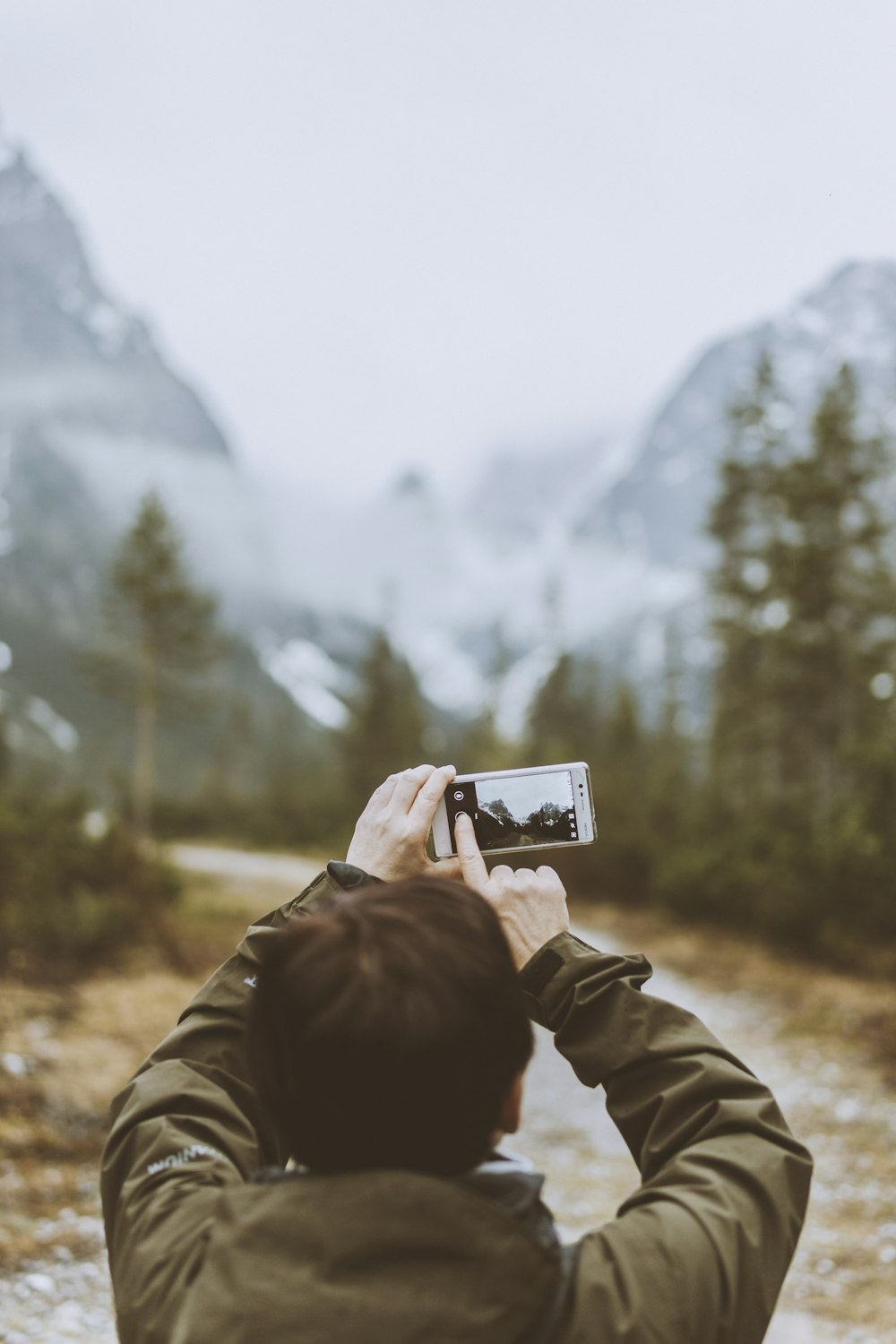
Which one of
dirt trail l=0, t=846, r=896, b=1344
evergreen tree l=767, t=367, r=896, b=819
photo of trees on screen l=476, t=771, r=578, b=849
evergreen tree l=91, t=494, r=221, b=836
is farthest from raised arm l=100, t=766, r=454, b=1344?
evergreen tree l=91, t=494, r=221, b=836

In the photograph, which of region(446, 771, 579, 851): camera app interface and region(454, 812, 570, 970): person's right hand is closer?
region(454, 812, 570, 970): person's right hand

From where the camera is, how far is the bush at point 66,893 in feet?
33.7

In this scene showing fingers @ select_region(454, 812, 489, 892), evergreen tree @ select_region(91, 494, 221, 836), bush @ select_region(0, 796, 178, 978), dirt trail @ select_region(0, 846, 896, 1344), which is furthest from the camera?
evergreen tree @ select_region(91, 494, 221, 836)

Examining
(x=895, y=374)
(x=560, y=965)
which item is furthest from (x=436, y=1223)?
(x=895, y=374)

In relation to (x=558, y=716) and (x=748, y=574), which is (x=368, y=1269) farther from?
(x=558, y=716)

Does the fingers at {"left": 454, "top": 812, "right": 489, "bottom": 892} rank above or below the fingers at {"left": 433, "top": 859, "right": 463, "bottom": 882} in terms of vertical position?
above

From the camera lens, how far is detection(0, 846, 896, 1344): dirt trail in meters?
4.97

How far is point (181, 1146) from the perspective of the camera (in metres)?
1.58

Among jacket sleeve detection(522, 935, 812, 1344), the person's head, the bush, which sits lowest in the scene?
the bush

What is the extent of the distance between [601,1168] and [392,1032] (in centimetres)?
737

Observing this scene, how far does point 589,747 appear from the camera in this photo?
4625cm

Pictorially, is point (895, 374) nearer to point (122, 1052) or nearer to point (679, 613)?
point (122, 1052)

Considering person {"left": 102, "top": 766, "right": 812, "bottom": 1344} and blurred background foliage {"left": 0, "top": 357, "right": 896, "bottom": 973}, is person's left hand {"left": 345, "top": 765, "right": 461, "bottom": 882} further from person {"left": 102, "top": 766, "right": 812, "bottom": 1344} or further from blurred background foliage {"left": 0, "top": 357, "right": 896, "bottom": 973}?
blurred background foliage {"left": 0, "top": 357, "right": 896, "bottom": 973}

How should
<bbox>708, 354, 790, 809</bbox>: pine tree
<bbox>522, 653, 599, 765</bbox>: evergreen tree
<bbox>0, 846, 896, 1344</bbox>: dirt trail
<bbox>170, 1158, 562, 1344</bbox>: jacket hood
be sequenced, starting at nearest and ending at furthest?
1. <bbox>170, 1158, 562, 1344</bbox>: jacket hood
2. <bbox>0, 846, 896, 1344</bbox>: dirt trail
3. <bbox>708, 354, 790, 809</bbox>: pine tree
4. <bbox>522, 653, 599, 765</bbox>: evergreen tree
